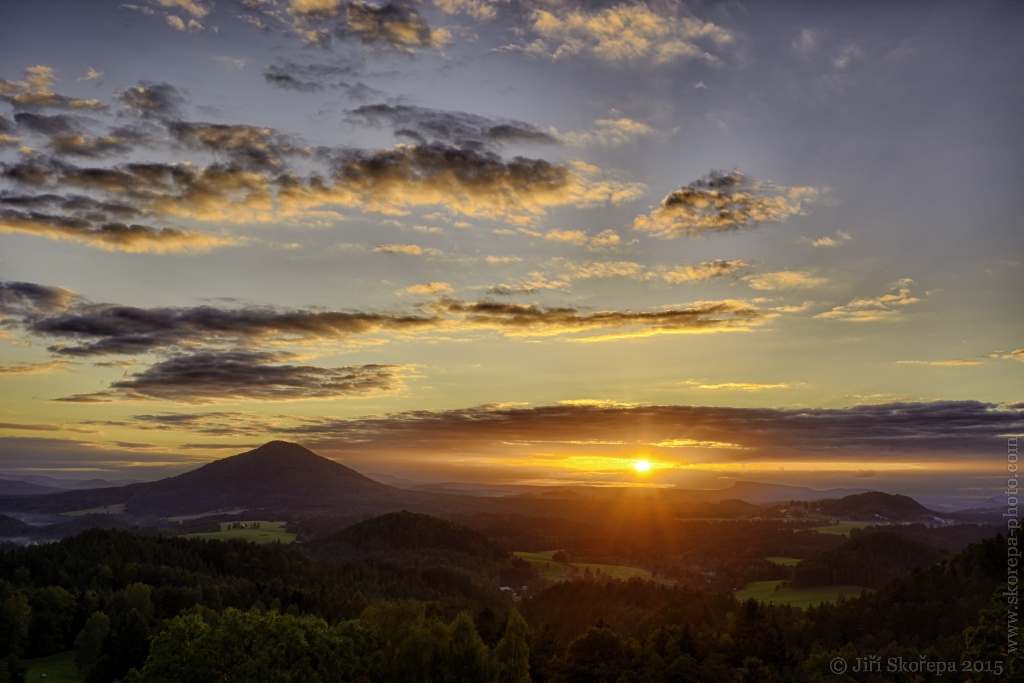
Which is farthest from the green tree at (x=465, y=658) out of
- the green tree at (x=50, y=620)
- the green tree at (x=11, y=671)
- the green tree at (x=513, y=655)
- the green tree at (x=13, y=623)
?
the green tree at (x=50, y=620)

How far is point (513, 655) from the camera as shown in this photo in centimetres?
8381

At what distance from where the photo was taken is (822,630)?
176375 mm

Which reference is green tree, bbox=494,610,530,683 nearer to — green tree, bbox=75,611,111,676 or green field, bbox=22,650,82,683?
green field, bbox=22,650,82,683

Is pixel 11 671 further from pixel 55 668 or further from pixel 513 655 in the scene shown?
pixel 513 655

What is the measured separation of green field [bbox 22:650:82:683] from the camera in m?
105

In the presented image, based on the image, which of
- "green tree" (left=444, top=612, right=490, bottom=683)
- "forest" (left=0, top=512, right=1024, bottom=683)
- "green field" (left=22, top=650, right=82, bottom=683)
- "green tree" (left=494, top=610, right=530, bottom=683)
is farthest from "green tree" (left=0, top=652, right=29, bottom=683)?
"green tree" (left=494, top=610, right=530, bottom=683)

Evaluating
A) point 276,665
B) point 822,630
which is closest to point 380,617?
point 276,665

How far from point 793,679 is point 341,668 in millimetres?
69888

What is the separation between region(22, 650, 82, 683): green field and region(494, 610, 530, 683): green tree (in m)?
70.9

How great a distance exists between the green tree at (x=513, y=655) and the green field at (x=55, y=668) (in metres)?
70.9

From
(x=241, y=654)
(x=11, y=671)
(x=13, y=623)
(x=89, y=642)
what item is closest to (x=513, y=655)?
(x=241, y=654)

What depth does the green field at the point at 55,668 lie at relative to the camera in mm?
105375

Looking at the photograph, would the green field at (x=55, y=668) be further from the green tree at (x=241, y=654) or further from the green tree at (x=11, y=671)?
the green tree at (x=241, y=654)

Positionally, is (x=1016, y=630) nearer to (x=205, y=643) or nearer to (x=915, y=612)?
(x=205, y=643)
